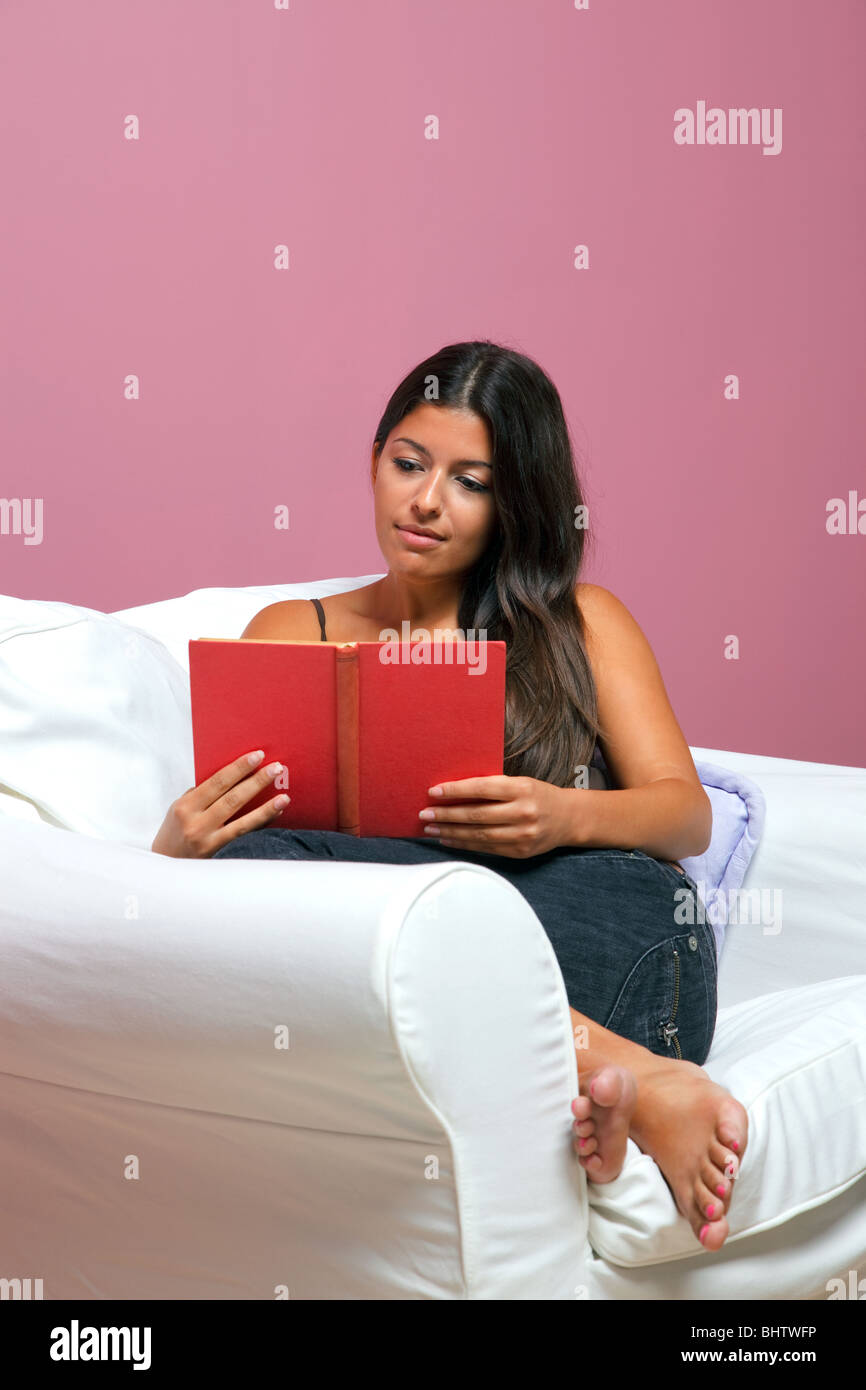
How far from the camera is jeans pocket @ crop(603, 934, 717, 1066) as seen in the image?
46.1 inches

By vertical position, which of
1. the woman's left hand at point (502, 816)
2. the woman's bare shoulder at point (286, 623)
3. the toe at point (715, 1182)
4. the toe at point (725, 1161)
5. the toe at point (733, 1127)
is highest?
the woman's bare shoulder at point (286, 623)

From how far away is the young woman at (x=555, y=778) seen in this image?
3.31 ft

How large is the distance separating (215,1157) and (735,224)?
8.39ft

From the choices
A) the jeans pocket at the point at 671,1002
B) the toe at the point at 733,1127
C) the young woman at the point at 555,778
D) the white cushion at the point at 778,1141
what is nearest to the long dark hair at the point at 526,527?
the young woman at the point at 555,778

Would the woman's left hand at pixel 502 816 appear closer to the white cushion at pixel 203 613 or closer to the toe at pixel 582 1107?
the toe at pixel 582 1107

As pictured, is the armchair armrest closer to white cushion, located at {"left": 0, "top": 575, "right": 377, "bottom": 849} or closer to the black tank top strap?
white cushion, located at {"left": 0, "top": 575, "right": 377, "bottom": 849}

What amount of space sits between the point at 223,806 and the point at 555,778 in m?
0.39

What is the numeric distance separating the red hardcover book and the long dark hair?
269 millimetres

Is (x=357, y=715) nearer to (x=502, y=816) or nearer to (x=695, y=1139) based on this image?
(x=502, y=816)

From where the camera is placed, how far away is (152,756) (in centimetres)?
144

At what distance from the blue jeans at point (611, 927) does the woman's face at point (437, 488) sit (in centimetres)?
43

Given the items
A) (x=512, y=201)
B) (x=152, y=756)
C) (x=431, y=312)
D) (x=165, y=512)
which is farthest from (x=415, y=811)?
(x=512, y=201)

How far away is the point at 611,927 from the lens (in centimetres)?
120

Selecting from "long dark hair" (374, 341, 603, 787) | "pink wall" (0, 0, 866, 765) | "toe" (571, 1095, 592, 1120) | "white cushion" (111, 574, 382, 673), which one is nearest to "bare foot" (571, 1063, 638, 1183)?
"toe" (571, 1095, 592, 1120)
